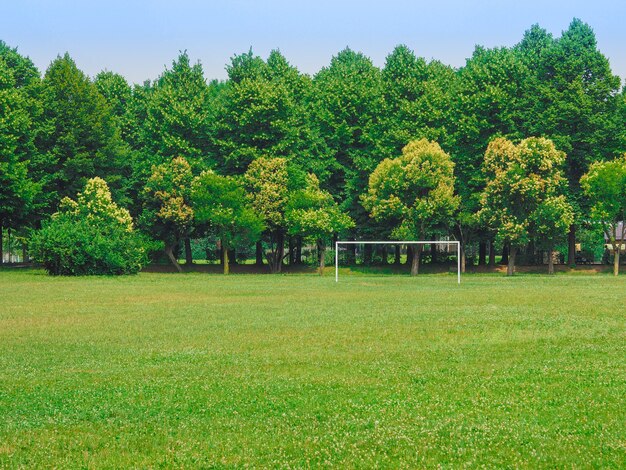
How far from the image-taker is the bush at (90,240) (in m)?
61.0

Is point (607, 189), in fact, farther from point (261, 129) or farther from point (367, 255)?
point (261, 129)

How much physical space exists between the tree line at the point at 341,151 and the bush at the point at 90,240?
908 mm

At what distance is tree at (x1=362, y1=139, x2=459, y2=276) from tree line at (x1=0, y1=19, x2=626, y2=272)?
154 millimetres

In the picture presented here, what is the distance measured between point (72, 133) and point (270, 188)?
2065 cm

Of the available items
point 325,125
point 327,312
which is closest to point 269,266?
point 325,125

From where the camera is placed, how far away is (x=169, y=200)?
77.5m

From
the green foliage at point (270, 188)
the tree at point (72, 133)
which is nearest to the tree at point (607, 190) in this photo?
the green foliage at point (270, 188)

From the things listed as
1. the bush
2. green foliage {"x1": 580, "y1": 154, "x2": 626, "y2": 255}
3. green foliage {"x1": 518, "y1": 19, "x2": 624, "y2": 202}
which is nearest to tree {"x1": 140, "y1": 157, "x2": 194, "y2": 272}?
the bush

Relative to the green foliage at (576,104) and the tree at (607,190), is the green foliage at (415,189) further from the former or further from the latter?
the tree at (607,190)

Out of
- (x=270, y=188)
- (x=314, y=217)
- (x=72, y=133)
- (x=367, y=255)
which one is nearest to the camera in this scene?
(x=314, y=217)

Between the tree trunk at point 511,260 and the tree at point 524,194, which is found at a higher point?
the tree at point 524,194

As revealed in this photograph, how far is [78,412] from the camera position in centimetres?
1327

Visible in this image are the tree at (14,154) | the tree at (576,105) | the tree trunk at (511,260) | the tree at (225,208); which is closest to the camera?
the tree at (14,154)

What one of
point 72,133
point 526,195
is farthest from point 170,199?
point 526,195
